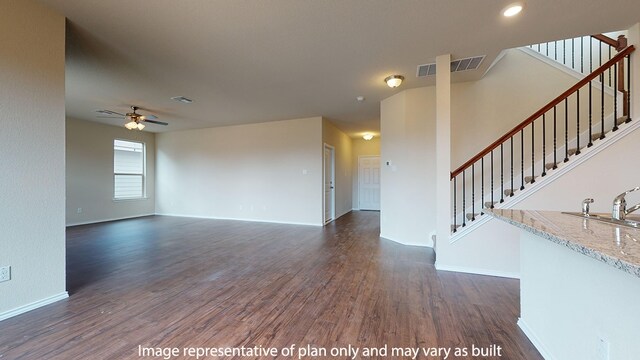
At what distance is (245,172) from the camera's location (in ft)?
22.8

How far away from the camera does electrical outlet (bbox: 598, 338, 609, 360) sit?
1.09 metres

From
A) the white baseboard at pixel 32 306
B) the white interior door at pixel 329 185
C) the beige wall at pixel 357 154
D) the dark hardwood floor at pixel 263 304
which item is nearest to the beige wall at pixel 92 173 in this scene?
the dark hardwood floor at pixel 263 304

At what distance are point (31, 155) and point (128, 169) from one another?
247 inches

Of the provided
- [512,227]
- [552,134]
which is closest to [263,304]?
[512,227]

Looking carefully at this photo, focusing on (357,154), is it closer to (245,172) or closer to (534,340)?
(245,172)

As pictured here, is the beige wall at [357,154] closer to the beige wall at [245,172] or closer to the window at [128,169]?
the beige wall at [245,172]

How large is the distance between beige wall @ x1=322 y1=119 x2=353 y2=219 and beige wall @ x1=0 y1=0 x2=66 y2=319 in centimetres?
470

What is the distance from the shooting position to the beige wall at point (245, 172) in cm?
625

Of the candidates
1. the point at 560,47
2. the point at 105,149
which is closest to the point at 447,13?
the point at 560,47

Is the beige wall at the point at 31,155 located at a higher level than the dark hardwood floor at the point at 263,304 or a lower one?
higher

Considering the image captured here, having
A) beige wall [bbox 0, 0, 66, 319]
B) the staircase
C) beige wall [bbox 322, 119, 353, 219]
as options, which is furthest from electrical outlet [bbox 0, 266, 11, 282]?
beige wall [bbox 322, 119, 353, 219]

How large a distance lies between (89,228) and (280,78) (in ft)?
19.0

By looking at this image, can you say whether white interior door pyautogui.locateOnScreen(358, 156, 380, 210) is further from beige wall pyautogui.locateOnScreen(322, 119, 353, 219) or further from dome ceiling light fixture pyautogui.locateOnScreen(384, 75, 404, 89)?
dome ceiling light fixture pyautogui.locateOnScreen(384, 75, 404, 89)

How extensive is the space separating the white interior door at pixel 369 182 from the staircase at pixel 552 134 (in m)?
5.05
